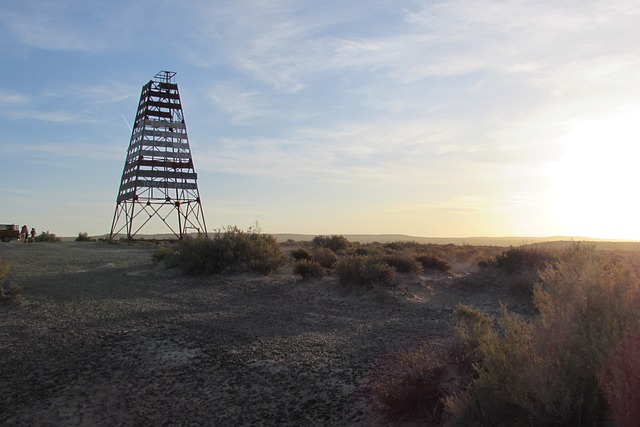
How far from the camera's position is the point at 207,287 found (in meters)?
14.9

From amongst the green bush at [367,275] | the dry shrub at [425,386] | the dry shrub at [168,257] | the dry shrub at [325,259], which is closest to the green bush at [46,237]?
the dry shrub at [168,257]

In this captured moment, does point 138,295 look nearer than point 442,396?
No

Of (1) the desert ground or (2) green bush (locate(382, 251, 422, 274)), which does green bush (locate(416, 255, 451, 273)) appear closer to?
(2) green bush (locate(382, 251, 422, 274))

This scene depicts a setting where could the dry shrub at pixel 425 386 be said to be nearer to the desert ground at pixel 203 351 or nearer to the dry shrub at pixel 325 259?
the desert ground at pixel 203 351

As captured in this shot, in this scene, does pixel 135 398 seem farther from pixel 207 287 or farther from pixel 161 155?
pixel 161 155

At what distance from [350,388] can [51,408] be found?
3.36 m

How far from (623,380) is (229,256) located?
14.6m

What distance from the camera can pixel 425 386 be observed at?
208 inches

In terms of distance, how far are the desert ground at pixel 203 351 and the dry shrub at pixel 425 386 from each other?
27 centimetres

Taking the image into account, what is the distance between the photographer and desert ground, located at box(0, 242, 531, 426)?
590 cm

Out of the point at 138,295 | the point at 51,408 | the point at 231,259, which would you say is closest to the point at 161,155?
the point at 231,259

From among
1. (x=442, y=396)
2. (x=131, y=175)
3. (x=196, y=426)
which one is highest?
(x=131, y=175)

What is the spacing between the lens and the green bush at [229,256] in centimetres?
1722

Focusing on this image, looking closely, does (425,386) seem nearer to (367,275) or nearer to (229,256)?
(367,275)
